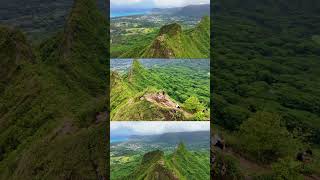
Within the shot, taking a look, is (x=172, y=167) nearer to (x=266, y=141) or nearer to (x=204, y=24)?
(x=204, y=24)

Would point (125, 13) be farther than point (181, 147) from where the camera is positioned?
Yes

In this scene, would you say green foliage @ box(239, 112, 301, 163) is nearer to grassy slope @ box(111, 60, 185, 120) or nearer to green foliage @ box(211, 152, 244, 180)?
green foliage @ box(211, 152, 244, 180)

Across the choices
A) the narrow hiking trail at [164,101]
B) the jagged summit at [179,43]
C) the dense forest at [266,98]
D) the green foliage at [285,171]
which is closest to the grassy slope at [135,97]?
the narrow hiking trail at [164,101]

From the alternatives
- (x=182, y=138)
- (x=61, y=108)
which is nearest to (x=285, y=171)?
(x=61, y=108)

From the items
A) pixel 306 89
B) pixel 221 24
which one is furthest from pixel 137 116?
pixel 221 24

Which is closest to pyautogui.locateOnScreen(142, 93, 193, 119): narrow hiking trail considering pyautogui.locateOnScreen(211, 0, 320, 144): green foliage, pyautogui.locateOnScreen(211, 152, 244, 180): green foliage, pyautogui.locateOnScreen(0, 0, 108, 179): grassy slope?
pyautogui.locateOnScreen(0, 0, 108, 179): grassy slope

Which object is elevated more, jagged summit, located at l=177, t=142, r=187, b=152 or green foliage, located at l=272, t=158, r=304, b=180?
jagged summit, located at l=177, t=142, r=187, b=152

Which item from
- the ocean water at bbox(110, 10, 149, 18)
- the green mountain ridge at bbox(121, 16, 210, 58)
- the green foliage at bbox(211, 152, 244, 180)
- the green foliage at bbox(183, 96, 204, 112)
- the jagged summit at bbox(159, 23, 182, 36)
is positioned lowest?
the green foliage at bbox(211, 152, 244, 180)

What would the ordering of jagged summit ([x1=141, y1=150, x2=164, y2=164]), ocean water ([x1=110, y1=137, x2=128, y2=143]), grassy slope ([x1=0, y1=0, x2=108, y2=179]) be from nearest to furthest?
ocean water ([x1=110, y1=137, x2=128, y2=143]), jagged summit ([x1=141, y1=150, x2=164, y2=164]), grassy slope ([x1=0, y1=0, x2=108, y2=179])
